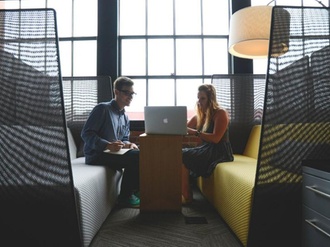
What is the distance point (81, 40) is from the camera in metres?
3.62

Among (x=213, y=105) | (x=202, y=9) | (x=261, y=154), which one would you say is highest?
(x=202, y=9)

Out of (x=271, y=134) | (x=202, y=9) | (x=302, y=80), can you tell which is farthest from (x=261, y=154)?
(x=202, y=9)

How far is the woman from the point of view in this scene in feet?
7.69

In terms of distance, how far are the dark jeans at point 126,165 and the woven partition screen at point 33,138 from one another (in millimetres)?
885

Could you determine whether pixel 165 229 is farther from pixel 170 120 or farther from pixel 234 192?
pixel 170 120

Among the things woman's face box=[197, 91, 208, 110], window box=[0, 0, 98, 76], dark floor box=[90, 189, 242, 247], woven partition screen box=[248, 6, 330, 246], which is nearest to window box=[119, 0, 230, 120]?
window box=[0, 0, 98, 76]

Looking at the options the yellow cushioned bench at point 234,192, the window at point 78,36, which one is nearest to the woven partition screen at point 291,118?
the yellow cushioned bench at point 234,192

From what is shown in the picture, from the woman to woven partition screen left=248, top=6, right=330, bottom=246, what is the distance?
3.10 feet

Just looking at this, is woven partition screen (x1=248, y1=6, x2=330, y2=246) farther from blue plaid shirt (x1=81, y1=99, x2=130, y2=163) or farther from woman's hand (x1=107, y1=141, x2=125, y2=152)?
blue plaid shirt (x1=81, y1=99, x2=130, y2=163)

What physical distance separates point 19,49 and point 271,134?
1.25 metres

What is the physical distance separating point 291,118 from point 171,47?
2537 millimetres

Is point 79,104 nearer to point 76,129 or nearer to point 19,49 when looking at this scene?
point 76,129

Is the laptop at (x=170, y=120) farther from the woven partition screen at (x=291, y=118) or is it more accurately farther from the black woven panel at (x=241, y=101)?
the black woven panel at (x=241, y=101)

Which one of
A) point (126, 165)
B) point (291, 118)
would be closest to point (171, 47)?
point (126, 165)
